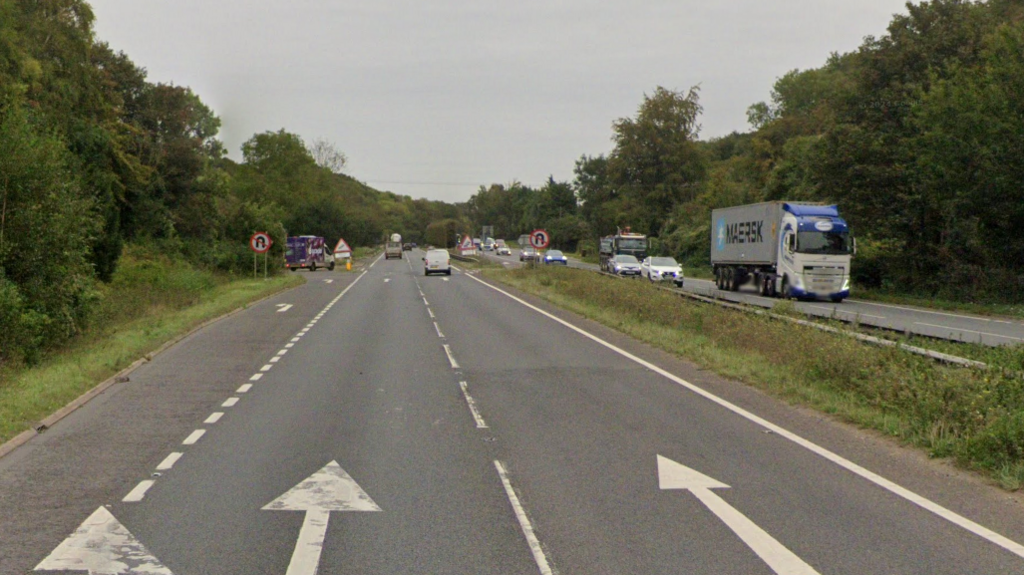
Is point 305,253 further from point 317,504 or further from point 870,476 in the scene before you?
point 870,476

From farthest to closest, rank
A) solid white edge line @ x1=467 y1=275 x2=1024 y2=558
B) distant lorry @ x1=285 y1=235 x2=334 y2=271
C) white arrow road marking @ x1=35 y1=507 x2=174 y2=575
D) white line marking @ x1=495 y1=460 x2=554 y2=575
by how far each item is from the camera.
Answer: distant lorry @ x1=285 y1=235 x2=334 y2=271, solid white edge line @ x1=467 y1=275 x2=1024 y2=558, white line marking @ x1=495 y1=460 x2=554 y2=575, white arrow road marking @ x1=35 y1=507 x2=174 y2=575

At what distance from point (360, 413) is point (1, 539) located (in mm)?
5837

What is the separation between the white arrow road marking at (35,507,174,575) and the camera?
620cm

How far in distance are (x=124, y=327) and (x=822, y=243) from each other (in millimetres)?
25587

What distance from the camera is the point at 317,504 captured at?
7840 mm

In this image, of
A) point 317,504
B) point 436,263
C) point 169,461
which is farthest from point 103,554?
point 436,263

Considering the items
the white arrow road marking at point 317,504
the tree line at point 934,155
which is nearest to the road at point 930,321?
the tree line at point 934,155

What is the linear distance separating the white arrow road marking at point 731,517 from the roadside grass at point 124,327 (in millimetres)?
6999

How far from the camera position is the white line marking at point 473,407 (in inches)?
453

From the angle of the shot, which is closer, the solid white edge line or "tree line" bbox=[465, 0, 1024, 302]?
the solid white edge line

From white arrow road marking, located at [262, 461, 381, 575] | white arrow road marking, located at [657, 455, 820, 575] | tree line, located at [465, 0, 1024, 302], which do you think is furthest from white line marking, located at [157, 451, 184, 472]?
tree line, located at [465, 0, 1024, 302]

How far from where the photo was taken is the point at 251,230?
61.0 meters

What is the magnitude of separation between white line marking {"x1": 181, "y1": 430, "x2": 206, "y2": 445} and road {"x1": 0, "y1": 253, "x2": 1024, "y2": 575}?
0.03 meters

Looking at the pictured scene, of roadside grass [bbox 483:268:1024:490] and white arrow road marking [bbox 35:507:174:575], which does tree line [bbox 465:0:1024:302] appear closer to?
roadside grass [bbox 483:268:1024:490]
